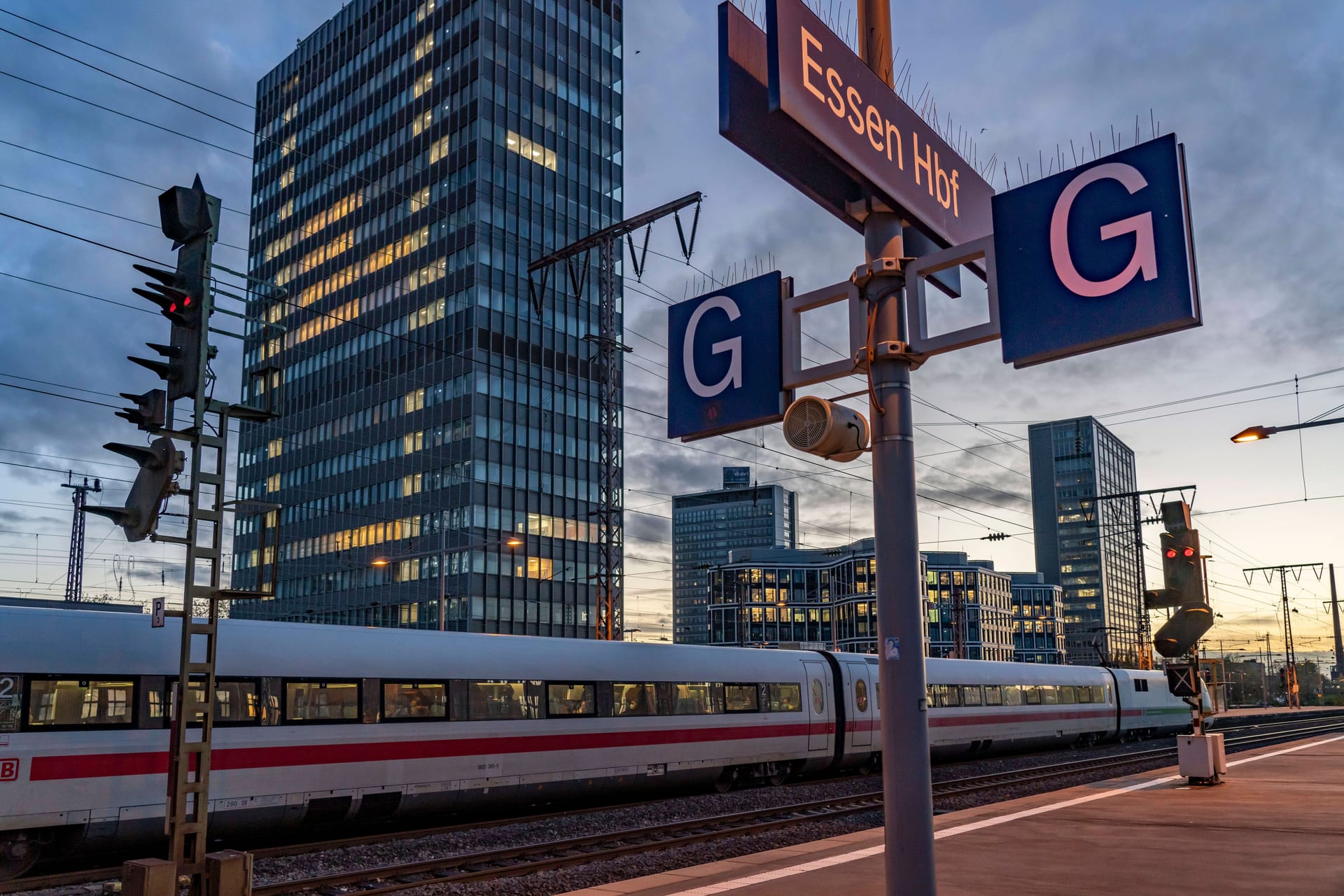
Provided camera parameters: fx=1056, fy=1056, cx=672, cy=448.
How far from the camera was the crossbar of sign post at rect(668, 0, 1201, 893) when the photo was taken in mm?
5648

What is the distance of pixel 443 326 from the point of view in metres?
87.2

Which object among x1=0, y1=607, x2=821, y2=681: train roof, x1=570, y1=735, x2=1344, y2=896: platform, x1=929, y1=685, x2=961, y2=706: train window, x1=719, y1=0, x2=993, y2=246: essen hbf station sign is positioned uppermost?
x1=719, y1=0, x2=993, y2=246: essen hbf station sign

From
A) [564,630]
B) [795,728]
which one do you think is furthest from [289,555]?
[795,728]

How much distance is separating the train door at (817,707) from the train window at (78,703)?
1661 centimetres

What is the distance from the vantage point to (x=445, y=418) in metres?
85.2

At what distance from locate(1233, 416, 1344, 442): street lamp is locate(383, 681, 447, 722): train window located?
1453cm

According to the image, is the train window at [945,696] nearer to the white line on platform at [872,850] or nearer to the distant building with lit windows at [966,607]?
the white line on platform at [872,850]

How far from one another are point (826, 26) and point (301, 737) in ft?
46.1

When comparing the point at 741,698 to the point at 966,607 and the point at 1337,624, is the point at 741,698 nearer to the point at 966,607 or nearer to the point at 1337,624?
the point at 1337,624

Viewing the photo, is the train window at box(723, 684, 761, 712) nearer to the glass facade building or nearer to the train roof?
the train roof

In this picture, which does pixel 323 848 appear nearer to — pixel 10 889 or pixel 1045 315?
pixel 10 889

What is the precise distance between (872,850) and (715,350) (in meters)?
7.25

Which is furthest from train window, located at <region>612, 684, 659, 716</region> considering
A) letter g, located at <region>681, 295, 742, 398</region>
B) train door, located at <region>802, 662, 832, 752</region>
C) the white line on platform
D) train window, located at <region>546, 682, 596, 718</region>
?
letter g, located at <region>681, 295, 742, 398</region>

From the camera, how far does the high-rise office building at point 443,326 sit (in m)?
84.7
